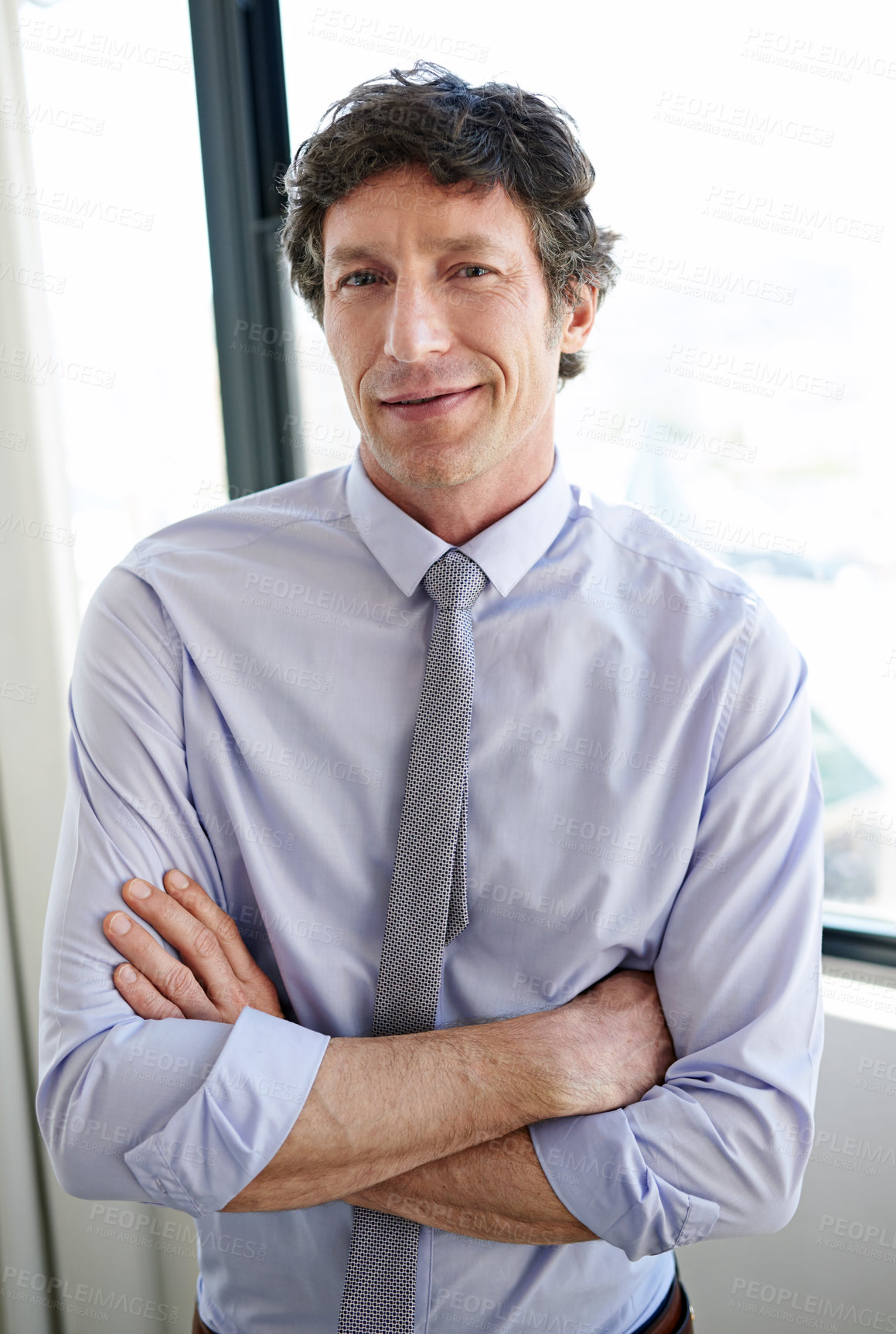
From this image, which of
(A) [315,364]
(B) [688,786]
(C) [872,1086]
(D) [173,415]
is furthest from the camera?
(A) [315,364]

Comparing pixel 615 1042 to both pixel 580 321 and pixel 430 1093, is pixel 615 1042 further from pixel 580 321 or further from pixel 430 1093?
pixel 580 321

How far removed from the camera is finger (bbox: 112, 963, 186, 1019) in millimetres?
1062

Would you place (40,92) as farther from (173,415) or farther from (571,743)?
(571,743)

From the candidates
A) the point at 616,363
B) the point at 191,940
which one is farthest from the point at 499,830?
the point at 616,363

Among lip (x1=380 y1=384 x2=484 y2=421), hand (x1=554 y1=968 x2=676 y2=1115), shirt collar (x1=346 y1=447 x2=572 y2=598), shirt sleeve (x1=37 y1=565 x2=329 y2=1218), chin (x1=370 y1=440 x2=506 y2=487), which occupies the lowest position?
hand (x1=554 y1=968 x2=676 y2=1115)

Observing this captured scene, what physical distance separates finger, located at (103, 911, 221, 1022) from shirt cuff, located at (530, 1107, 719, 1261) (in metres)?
0.39

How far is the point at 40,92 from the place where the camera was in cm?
175

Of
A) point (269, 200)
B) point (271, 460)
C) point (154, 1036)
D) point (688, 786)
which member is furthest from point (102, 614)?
point (269, 200)

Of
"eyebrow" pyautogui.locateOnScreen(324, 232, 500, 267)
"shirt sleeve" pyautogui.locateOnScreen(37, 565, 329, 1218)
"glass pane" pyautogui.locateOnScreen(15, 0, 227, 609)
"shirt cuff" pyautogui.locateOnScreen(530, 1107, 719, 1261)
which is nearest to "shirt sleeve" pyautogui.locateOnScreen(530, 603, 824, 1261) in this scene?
"shirt cuff" pyautogui.locateOnScreen(530, 1107, 719, 1261)

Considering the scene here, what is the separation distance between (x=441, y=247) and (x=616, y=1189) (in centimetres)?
105

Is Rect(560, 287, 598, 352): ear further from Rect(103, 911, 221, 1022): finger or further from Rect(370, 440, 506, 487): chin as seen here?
Rect(103, 911, 221, 1022): finger

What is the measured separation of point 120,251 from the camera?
1.89 meters

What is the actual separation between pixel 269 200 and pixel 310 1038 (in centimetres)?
175

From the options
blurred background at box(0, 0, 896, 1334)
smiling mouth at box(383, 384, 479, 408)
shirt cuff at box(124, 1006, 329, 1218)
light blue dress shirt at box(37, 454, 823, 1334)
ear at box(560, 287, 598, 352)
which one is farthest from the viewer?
blurred background at box(0, 0, 896, 1334)
